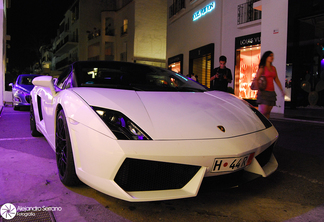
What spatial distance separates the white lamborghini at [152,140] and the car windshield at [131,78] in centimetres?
9

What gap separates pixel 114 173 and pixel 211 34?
46.6 ft

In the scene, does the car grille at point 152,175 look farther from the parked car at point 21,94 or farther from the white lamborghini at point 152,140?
the parked car at point 21,94

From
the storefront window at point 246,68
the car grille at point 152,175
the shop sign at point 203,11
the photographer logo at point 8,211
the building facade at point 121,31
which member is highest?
the building facade at point 121,31

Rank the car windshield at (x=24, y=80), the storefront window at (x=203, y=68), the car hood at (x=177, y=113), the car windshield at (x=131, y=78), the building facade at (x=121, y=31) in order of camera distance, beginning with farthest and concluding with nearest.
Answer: the building facade at (x=121, y=31), the storefront window at (x=203, y=68), the car windshield at (x=24, y=80), the car windshield at (x=131, y=78), the car hood at (x=177, y=113)

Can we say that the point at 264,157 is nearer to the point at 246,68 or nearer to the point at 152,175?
the point at 152,175

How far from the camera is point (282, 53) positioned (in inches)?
392

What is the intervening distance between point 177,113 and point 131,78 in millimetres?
1093

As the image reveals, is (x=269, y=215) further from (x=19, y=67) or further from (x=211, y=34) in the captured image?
(x=19, y=67)

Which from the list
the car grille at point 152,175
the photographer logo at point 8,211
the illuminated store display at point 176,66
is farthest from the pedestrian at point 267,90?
the illuminated store display at point 176,66

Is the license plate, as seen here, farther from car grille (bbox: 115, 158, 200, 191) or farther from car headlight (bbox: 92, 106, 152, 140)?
car headlight (bbox: 92, 106, 152, 140)

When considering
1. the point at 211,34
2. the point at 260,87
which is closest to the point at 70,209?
the point at 260,87

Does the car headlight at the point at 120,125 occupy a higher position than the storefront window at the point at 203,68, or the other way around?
the storefront window at the point at 203,68

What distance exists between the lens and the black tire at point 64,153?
2104 mm

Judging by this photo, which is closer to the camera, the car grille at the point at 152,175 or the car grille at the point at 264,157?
the car grille at the point at 152,175
